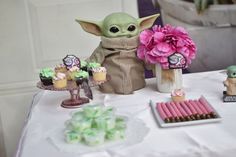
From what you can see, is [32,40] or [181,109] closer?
[181,109]

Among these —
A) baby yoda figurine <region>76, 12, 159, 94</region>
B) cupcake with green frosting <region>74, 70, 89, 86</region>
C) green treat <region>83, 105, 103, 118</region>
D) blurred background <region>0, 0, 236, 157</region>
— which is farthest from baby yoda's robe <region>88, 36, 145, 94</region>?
blurred background <region>0, 0, 236, 157</region>

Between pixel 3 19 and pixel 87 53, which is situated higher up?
pixel 3 19

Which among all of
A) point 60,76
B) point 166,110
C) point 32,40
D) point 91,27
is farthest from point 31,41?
point 166,110

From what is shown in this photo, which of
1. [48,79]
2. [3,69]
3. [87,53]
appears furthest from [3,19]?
[48,79]

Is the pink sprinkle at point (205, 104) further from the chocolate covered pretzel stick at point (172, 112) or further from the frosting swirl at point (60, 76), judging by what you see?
the frosting swirl at point (60, 76)

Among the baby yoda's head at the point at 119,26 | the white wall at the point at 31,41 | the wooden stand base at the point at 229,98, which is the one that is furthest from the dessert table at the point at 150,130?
the white wall at the point at 31,41

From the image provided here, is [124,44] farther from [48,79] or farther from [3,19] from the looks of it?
[3,19]

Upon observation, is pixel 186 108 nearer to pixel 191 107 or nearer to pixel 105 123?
pixel 191 107
